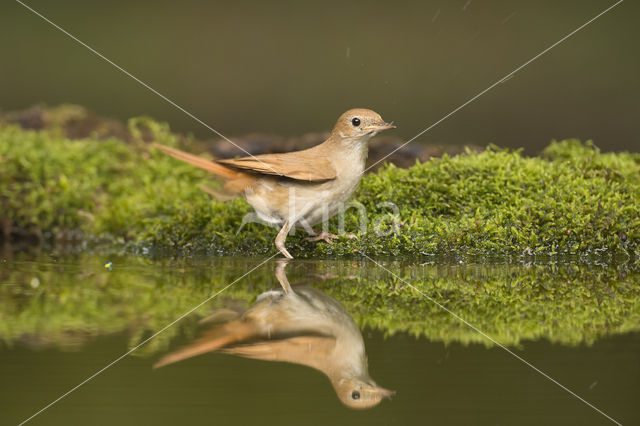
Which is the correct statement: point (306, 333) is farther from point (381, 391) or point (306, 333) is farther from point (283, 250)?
point (283, 250)

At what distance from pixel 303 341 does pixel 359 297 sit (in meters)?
0.78

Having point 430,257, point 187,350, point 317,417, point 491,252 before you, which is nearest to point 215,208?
point 430,257

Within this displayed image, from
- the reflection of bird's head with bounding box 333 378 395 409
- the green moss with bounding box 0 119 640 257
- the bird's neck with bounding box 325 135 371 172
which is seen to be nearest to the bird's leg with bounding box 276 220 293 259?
the green moss with bounding box 0 119 640 257

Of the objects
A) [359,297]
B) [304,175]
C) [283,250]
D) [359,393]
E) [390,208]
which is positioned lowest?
[359,393]

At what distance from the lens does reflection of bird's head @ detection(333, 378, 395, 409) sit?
1.83 meters

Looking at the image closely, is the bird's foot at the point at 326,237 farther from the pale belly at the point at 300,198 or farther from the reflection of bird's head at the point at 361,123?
the reflection of bird's head at the point at 361,123

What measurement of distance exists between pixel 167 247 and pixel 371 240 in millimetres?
1547

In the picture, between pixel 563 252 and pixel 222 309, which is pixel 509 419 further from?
pixel 563 252

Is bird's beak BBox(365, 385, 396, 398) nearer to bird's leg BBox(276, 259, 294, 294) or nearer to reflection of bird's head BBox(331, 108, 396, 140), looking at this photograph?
bird's leg BBox(276, 259, 294, 294)

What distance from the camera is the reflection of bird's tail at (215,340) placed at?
2123 millimetres

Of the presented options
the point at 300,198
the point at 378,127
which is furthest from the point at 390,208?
the point at 300,198

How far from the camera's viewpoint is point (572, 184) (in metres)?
4.60

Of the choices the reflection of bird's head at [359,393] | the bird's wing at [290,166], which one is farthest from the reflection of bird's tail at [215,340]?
the bird's wing at [290,166]

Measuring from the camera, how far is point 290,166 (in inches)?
166
